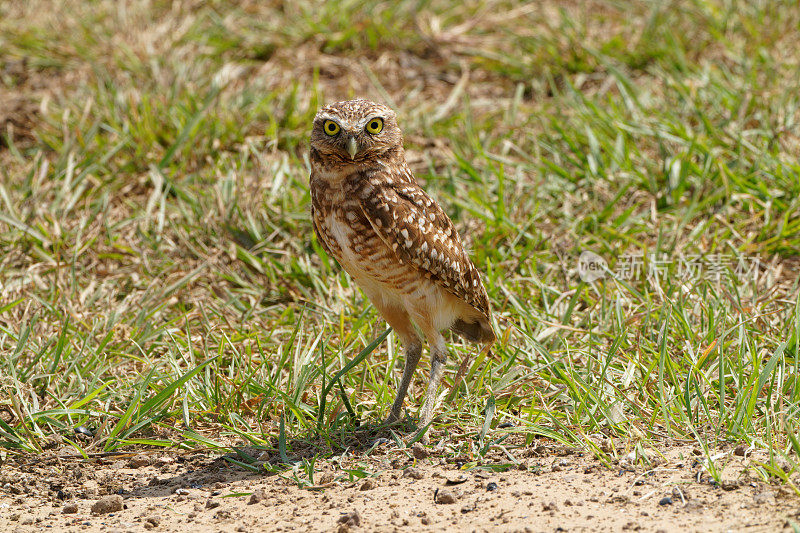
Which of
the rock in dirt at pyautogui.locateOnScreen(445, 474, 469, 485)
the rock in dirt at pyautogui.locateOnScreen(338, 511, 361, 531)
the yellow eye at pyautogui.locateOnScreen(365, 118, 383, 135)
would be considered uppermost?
the yellow eye at pyautogui.locateOnScreen(365, 118, 383, 135)

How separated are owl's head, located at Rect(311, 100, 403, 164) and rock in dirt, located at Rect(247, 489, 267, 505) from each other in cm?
147

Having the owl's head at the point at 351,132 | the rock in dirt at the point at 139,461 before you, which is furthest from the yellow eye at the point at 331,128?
the rock in dirt at the point at 139,461

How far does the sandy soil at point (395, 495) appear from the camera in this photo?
10.5 ft

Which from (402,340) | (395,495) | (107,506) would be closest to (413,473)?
(395,495)

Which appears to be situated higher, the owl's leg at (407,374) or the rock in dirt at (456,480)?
the owl's leg at (407,374)

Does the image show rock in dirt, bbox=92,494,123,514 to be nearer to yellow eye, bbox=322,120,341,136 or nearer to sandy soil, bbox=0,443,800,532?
sandy soil, bbox=0,443,800,532

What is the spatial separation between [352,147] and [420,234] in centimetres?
50

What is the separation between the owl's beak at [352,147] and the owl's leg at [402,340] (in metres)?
0.73

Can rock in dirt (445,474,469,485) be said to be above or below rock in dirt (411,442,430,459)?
below

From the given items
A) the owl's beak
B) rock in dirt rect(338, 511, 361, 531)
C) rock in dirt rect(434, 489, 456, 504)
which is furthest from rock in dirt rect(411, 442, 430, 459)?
the owl's beak

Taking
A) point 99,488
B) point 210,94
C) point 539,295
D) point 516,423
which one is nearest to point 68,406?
point 99,488

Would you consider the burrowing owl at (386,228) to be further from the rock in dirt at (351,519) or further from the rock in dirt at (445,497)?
the rock in dirt at (351,519)

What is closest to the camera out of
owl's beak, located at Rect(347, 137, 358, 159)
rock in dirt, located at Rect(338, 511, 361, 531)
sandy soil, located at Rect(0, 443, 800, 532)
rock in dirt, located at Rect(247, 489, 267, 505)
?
sandy soil, located at Rect(0, 443, 800, 532)

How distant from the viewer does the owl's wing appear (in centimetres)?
397
